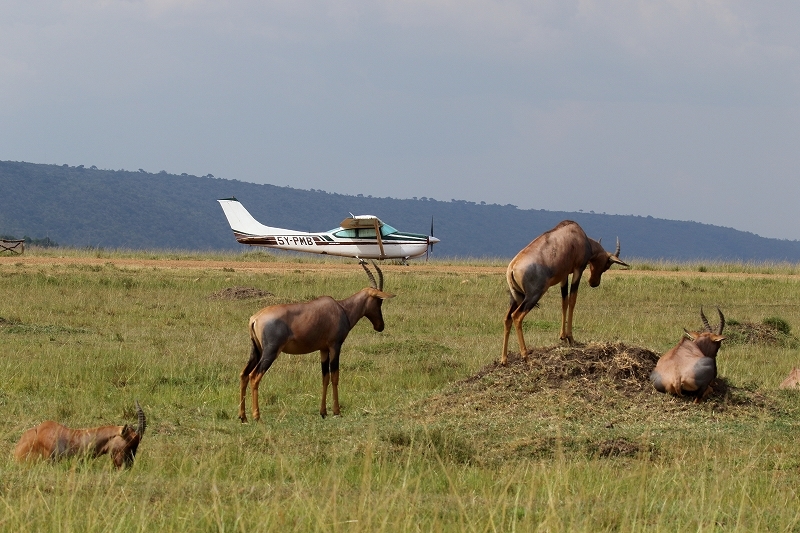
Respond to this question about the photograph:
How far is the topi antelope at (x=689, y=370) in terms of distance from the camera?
10.4 metres

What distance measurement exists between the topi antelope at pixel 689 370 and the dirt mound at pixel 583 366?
0.23 m

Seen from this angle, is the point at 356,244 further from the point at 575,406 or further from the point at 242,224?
the point at 575,406

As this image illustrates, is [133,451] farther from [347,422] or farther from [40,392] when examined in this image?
[40,392]

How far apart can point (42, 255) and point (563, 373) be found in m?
35.2

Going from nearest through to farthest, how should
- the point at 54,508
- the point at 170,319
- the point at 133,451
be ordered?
the point at 54,508 → the point at 133,451 → the point at 170,319

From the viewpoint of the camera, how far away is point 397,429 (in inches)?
361

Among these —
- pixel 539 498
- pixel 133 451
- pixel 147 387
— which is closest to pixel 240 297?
pixel 147 387

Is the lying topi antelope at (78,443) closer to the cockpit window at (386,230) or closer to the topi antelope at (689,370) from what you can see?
the topi antelope at (689,370)

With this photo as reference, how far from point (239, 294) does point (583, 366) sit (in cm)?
1305

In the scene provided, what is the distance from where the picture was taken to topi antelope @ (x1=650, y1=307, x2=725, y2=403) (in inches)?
411

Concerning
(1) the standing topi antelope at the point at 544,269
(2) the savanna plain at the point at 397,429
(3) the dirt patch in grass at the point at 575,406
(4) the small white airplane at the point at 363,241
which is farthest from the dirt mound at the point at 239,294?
(4) the small white airplane at the point at 363,241

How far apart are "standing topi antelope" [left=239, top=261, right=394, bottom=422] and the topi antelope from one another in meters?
3.06

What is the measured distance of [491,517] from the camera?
5207 mm

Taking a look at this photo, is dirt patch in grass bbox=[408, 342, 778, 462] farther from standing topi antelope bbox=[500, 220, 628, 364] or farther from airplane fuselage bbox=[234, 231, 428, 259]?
airplane fuselage bbox=[234, 231, 428, 259]
